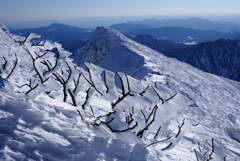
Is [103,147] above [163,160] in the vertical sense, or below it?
above

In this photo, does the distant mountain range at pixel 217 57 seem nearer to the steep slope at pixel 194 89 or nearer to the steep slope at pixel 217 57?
the steep slope at pixel 217 57

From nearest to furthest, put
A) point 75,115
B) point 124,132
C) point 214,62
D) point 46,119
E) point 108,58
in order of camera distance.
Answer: point 124,132, point 46,119, point 75,115, point 108,58, point 214,62

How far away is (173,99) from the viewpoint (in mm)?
2793

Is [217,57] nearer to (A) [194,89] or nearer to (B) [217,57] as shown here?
(B) [217,57]

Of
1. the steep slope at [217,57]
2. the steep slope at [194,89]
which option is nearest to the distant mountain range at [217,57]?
the steep slope at [217,57]

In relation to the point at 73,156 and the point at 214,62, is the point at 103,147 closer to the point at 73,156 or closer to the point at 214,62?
the point at 73,156

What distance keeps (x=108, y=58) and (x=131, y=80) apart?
2282cm

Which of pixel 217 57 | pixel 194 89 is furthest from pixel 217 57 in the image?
pixel 194 89

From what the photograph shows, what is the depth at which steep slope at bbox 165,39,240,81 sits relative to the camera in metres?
99.9

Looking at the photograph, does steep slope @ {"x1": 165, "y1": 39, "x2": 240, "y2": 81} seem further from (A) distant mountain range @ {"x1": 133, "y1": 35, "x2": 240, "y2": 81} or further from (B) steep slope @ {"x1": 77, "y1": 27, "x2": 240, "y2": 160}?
(B) steep slope @ {"x1": 77, "y1": 27, "x2": 240, "y2": 160}

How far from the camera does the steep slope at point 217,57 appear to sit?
328ft

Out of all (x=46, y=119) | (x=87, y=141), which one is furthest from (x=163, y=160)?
(x=46, y=119)

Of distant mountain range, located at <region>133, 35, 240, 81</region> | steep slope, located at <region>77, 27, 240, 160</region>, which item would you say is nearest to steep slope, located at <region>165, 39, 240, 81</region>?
distant mountain range, located at <region>133, 35, 240, 81</region>

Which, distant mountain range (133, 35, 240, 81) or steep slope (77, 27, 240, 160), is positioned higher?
steep slope (77, 27, 240, 160)
